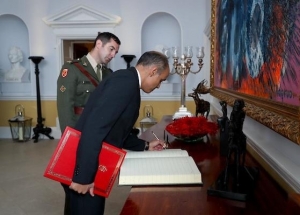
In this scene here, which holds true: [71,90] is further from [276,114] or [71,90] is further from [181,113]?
[276,114]

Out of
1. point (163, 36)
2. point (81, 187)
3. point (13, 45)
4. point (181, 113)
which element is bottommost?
point (81, 187)

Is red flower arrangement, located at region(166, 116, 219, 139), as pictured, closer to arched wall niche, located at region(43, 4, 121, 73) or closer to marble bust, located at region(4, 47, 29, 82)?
arched wall niche, located at region(43, 4, 121, 73)

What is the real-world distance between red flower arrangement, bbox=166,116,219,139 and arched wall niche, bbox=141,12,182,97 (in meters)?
4.13

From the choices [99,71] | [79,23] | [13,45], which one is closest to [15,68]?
[13,45]

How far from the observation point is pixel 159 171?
1.24 meters

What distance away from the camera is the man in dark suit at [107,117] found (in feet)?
4.01

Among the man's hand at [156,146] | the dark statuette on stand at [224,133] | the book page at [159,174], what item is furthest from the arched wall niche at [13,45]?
the book page at [159,174]

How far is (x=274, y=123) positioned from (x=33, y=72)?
5775 mm

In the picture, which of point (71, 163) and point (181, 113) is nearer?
point (71, 163)

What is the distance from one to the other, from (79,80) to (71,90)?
13 centimetres

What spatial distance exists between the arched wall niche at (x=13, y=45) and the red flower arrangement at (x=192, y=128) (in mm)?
5201

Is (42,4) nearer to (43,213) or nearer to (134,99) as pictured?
(43,213)

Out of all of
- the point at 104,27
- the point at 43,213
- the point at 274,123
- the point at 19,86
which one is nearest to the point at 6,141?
the point at 19,86

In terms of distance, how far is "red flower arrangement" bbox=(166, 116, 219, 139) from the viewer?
6.21ft
